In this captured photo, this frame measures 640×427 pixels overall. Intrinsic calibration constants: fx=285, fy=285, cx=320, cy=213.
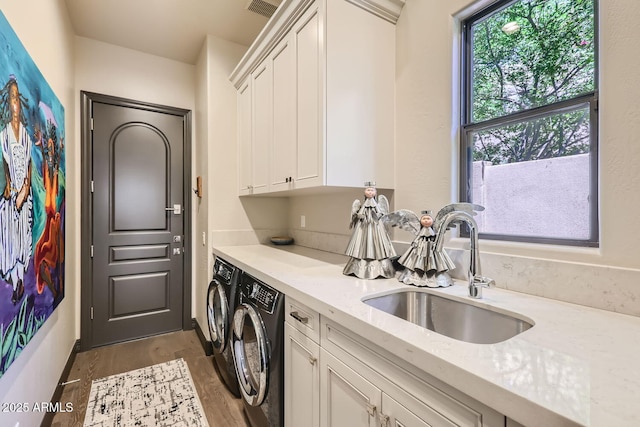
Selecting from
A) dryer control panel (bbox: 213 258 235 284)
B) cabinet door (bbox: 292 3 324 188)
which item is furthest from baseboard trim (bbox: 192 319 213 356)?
cabinet door (bbox: 292 3 324 188)

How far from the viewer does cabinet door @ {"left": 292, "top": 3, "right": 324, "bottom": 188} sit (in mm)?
1521

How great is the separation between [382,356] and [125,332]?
2.92m

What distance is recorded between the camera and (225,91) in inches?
105

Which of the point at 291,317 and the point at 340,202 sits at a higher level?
the point at 340,202

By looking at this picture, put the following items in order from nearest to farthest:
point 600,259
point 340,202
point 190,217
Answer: point 600,259, point 340,202, point 190,217

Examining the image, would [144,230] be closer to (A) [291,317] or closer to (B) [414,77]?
(A) [291,317]

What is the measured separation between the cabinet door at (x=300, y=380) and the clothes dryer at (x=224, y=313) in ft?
2.22

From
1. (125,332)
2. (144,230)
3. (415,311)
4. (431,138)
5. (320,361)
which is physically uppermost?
(431,138)

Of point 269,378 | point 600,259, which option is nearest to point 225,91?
point 269,378

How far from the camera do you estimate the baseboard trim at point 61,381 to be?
64.3 inches

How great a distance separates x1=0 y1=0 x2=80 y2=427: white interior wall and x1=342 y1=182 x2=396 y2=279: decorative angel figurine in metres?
1.45

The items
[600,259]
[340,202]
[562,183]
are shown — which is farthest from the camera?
[340,202]

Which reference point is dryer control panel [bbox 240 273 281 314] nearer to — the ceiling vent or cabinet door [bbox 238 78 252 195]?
cabinet door [bbox 238 78 252 195]

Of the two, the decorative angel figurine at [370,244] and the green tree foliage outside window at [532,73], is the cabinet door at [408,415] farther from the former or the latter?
the green tree foliage outside window at [532,73]
